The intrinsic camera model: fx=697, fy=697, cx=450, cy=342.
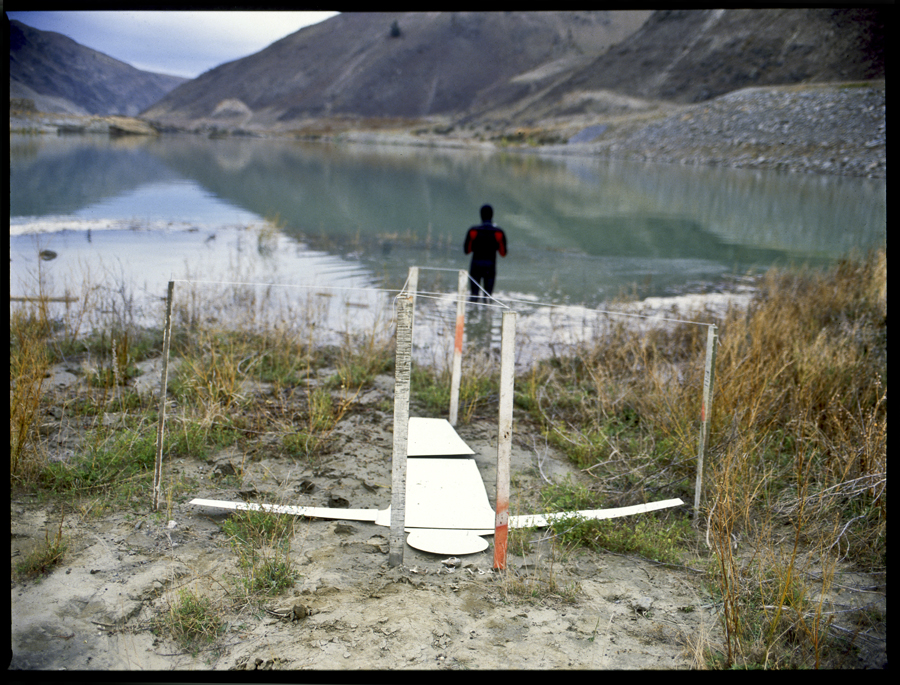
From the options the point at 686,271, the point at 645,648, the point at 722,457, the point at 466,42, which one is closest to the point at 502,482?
the point at 645,648

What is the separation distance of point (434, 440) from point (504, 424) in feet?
6.61

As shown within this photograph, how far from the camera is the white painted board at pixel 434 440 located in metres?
5.62

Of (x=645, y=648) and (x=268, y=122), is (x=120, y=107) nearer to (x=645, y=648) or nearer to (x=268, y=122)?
(x=268, y=122)

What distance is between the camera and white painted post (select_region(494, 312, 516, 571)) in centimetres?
385

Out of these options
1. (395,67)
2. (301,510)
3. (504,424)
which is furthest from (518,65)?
(504,424)

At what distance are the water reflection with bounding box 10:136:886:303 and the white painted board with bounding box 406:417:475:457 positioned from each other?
6542 mm

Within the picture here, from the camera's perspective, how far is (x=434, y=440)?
5.82m

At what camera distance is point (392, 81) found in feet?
391

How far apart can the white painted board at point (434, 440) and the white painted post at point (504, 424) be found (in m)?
1.55

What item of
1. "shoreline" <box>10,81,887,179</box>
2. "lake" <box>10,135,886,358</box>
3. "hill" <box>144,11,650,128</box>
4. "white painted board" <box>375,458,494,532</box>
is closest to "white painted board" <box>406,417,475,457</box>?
"white painted board" <box>375,458,494,532</box>

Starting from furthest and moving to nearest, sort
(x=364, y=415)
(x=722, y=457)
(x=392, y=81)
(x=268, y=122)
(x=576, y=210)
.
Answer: (x=392, y=81)
(x=268, y=122)
(x=576, y=210)
(x=364, y=415)
(x=722, y=457)

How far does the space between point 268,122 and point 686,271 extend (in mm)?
105194

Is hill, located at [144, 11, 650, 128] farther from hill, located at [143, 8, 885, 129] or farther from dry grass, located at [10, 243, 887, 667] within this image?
dry grass, located at [10, 243, 887, 667]

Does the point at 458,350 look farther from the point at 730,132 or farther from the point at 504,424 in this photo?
the point at 730,132
